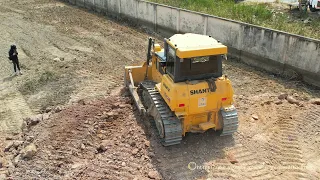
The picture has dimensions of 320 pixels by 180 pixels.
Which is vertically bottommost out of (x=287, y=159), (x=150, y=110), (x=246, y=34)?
(x=287, y=159)

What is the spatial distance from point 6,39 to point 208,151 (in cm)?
1216

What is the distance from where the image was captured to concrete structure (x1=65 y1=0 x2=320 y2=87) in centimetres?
1082

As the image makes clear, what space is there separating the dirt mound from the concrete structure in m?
5.64

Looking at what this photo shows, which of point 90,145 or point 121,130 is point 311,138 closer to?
point 121,130

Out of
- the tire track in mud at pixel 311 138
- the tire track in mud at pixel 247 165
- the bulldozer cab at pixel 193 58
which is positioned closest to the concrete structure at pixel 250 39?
the tire track in mud at pixel 311 138

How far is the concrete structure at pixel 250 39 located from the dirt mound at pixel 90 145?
5637 millimetres

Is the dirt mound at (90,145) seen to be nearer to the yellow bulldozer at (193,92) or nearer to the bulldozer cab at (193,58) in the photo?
the yellow bulldozer at (193,92)

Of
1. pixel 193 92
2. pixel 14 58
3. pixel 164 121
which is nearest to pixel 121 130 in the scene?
pixel 164 121

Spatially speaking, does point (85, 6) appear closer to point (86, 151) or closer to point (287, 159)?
point (86, 151)

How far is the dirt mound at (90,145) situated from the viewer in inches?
266

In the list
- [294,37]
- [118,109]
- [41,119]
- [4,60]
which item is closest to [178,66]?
[118,109]

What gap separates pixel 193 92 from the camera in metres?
6.88

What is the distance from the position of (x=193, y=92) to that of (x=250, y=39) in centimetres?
645

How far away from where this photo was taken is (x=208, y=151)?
24.1 ft
